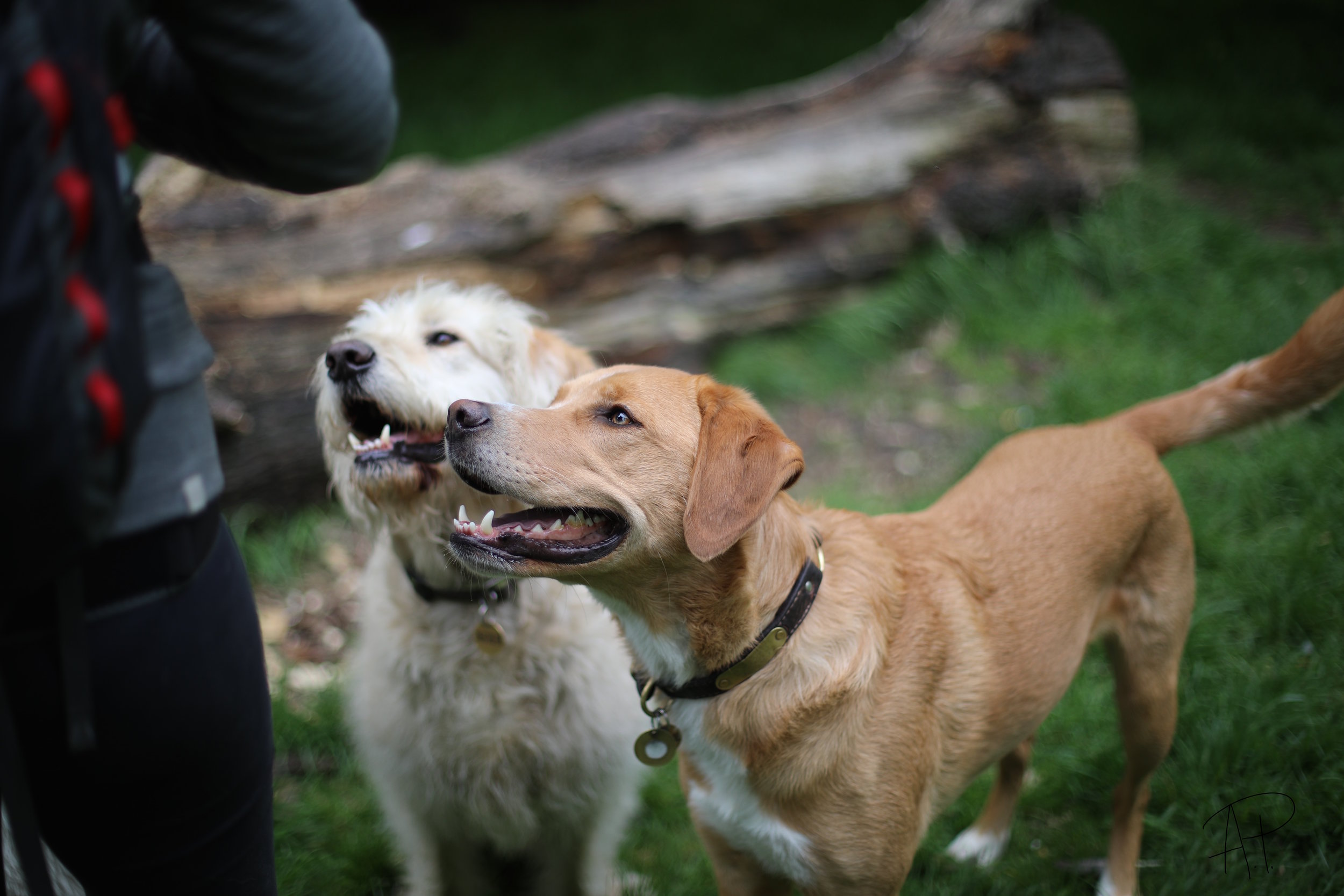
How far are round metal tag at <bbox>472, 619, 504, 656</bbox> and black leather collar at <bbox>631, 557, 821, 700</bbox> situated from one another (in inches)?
24.9

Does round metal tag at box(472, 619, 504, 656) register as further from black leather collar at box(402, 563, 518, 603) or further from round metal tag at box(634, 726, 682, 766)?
round metal tag at box(634, 726, 682, 766)

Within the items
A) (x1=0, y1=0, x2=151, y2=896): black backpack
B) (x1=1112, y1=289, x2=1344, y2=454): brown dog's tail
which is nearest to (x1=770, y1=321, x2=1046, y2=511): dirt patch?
(x1=1112, y1=289, x2=1344, y2=454): brown dog's tail

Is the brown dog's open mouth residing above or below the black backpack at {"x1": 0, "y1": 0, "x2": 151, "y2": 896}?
below

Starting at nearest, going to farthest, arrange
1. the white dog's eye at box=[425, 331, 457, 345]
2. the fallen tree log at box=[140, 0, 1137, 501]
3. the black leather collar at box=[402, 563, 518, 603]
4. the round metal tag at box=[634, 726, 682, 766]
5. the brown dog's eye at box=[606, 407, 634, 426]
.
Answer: the brown dog's eye at box=[606, 407, 634, 426]
the round metal tag at box=[634, 726, 682, 766]
the black leather collar at box=[402, 563, 518, 603]
the white dog's eye at box=[425, 331, 457, 345]
the fallen tree log at box=[140, 0, 1137, 501]

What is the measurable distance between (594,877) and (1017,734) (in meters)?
1.42

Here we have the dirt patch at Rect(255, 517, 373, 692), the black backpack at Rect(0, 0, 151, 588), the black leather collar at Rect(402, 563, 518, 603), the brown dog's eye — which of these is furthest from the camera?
the dirt patch at Rect(255, 517, 373, 692)

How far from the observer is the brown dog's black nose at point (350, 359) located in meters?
2.61

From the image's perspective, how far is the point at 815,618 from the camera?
2.20m

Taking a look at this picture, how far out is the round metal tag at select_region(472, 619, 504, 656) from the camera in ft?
8.76

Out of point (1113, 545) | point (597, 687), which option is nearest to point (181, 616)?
point (597, 687)

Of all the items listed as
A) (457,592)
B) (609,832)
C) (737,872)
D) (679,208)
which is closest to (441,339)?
(457,592)

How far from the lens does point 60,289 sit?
0.94 m

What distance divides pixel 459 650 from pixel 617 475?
1.01m

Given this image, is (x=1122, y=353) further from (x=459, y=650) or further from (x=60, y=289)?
(x=60, y=289)
